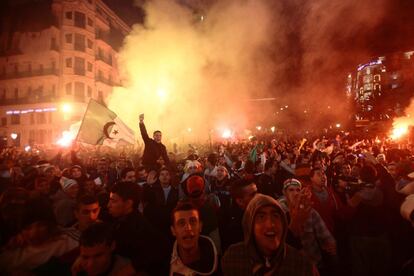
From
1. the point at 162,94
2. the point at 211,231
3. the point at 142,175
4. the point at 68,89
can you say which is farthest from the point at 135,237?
the point at 68,89

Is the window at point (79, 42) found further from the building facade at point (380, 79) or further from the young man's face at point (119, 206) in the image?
the building facade at point (380, 79)

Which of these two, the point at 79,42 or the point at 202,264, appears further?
the point at 79,42

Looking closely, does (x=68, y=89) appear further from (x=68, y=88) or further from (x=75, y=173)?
(x=75, y=173)

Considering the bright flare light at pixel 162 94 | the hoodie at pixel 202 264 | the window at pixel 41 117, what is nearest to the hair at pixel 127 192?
the hoodie at pixel 202 264

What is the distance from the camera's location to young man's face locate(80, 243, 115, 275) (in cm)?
224

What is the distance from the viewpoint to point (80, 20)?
1299 inches

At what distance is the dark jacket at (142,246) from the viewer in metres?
2.57

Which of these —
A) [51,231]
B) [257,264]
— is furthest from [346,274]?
[51,231]

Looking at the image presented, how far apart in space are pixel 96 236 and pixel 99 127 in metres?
6.76

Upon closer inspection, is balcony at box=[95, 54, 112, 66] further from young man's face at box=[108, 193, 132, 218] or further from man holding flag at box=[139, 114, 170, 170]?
young man's face at box=[108, 193, 132, 218]

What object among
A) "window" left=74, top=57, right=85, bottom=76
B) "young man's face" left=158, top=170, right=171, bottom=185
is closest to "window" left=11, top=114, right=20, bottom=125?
"window" left=74, top=57, right=85, bottom=76

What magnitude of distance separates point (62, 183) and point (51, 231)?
8.54 ft

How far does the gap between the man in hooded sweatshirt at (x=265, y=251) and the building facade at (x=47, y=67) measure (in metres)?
33.6

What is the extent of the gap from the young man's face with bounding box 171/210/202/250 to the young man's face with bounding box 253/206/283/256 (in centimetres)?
55
